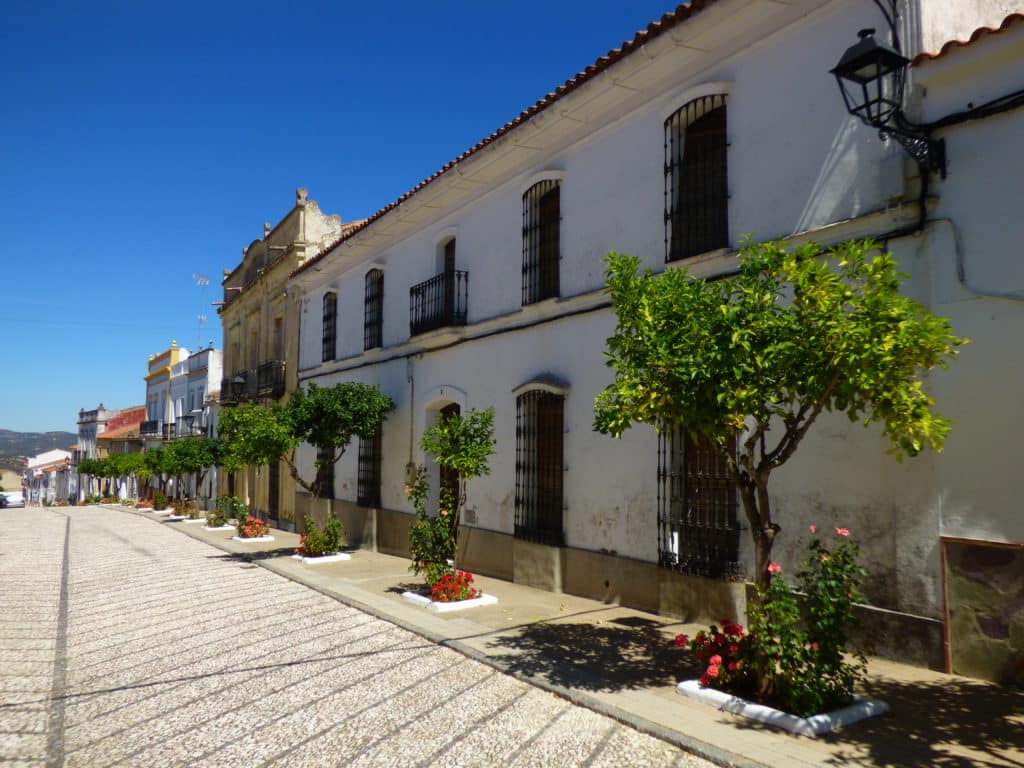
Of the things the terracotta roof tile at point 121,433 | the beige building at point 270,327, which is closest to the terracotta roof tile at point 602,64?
the beige building at point 270,327

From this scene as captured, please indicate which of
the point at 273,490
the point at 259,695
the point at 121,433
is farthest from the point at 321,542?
the point at 121,433

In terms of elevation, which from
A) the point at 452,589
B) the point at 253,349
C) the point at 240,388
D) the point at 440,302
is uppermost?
the point at 253,349

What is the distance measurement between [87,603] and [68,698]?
177 inches

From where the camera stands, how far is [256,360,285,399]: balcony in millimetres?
20333

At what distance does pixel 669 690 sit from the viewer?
17.7 feet

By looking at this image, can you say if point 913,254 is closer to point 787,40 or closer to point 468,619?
point 787,40

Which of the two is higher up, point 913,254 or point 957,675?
point 913,254

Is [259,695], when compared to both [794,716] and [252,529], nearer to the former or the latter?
[794,716]

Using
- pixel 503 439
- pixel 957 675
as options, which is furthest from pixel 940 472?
pixel 503 439

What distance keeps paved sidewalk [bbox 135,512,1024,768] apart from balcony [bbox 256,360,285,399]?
12131mm

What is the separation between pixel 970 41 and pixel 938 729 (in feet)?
15.7

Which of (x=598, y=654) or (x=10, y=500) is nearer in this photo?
(x=598, y=654)

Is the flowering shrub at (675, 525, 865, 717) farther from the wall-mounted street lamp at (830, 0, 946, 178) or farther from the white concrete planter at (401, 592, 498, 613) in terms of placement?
the white concrete planter at (401, 592, 498, 613)

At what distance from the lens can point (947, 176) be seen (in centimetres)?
561
